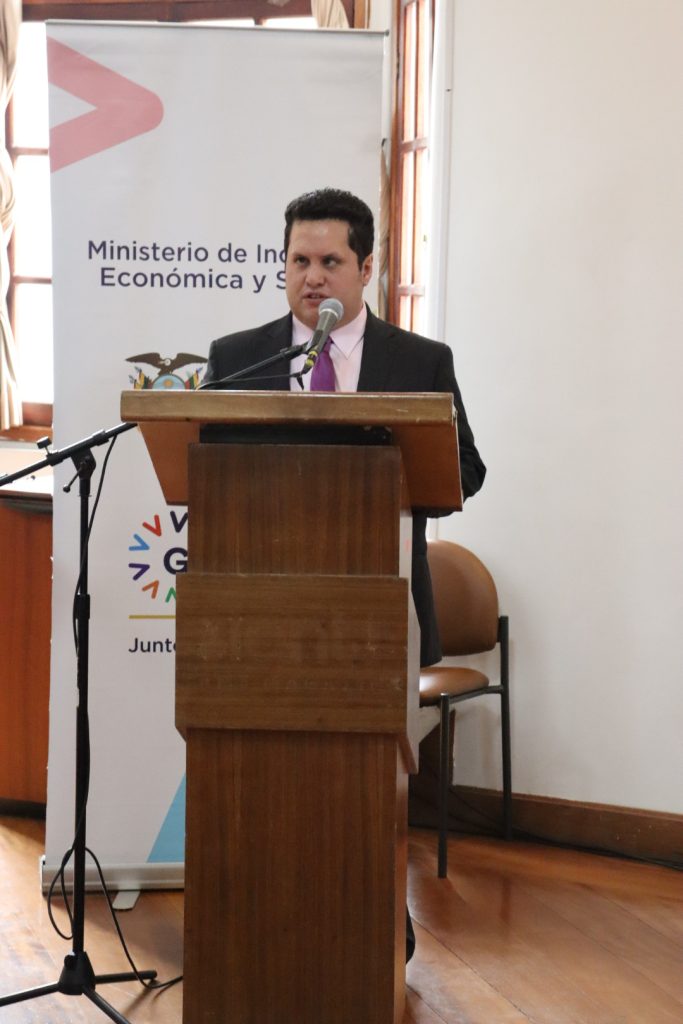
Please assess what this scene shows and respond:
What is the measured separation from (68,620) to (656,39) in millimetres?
2396

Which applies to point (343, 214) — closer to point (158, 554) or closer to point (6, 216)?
point (158, 554)

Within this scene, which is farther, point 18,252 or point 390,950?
point 18,252

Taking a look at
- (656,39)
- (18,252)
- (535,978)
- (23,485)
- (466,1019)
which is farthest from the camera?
(18,252)

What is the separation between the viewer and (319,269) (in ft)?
7.38

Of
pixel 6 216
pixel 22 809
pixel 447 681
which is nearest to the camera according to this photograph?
pixel 447 681

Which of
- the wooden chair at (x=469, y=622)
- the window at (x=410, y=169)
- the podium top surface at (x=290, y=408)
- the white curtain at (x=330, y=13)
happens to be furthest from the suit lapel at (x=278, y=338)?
the white curtain at (x=330, y=13)

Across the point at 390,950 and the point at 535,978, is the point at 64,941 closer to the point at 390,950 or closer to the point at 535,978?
the point at 535,978

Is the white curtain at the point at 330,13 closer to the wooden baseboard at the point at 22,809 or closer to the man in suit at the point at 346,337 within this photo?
the man in suit at the point at 346,337

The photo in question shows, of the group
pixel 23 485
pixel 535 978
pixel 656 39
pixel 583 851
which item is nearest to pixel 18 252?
pixel 23 485

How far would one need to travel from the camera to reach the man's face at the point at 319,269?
7.36 feet

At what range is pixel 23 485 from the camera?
13.4 ft

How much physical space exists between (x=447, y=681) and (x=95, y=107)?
186cm

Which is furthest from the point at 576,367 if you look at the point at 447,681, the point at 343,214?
the point at 343,214

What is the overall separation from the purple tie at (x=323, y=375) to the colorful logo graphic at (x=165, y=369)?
928 millimetres
